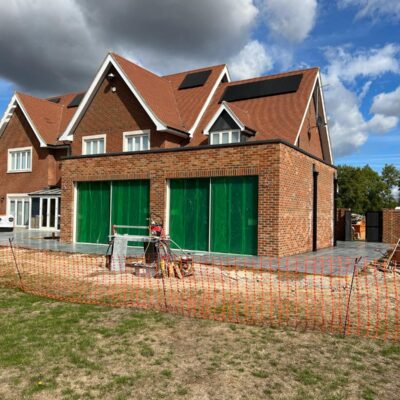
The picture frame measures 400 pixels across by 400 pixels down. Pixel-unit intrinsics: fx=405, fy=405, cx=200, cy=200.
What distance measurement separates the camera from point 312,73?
73.1 feet

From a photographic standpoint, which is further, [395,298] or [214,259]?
[214,259]

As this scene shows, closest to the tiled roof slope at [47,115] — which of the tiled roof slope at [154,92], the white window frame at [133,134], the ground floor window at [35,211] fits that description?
the ground floor window at [35,211]

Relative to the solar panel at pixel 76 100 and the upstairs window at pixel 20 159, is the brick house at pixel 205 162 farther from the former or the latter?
the solar panel at pixel 76 100

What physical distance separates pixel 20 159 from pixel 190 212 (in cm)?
1932

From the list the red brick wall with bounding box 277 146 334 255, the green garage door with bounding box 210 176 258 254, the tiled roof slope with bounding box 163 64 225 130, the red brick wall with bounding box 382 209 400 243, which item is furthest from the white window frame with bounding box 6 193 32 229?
the red brick wall with bounding box 382 209 400 243

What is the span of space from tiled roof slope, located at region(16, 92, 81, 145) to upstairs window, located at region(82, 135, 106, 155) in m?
5.32

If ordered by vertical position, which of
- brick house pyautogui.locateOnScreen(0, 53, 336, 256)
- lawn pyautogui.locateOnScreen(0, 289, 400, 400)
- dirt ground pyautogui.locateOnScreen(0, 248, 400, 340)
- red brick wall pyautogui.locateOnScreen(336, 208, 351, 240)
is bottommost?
lawn pyautogui.locateOnScreen(0, 289, 400, 400)

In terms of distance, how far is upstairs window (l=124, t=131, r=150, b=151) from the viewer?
20922 mm

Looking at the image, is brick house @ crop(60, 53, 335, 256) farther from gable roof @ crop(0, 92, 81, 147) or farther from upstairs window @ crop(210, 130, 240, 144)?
gable roof @ crop(0, 92, 81, 147)

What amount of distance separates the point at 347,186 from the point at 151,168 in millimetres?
55527

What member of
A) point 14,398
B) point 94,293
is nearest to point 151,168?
point 94,293

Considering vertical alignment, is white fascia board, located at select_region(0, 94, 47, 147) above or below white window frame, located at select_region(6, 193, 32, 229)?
above

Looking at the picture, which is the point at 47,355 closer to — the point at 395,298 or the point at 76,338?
the point at 76,338

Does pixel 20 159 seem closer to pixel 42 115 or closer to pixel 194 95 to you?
pixel 42 115
